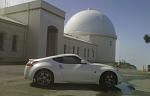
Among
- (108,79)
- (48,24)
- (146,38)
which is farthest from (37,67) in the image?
(48,24)

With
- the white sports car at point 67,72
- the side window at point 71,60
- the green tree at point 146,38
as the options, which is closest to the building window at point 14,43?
the green tree at point 146,38

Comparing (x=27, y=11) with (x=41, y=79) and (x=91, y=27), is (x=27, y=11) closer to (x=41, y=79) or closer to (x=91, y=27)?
(x=41, y=79)

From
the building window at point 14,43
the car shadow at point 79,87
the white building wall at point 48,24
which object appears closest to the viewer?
the car shadow at point 79,87

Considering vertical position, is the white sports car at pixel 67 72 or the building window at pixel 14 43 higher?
the building window at pixel 14 43

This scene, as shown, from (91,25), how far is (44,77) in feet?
204

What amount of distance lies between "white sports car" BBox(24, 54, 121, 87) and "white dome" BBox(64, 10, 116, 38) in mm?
60324

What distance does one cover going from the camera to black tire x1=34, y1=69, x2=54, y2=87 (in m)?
12.0

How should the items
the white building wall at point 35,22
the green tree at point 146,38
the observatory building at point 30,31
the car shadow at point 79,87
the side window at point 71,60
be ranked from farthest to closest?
1. the white building wall at point 35,22
2. the observatory building at point 30,31
3. the green tree at point 146,38
4. the side window at point 71,60
5. the car shadow at point 79,87

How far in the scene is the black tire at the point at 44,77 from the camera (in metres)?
12.0

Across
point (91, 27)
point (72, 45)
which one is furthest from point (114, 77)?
point (91, 27)

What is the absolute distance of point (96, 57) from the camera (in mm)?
74750

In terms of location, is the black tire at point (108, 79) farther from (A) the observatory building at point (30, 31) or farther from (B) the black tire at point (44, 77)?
(A) the observatory building at point (30, 31)

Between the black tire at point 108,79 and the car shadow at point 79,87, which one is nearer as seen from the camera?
the car shadow at point 79,87

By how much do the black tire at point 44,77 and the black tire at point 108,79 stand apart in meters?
2.22
